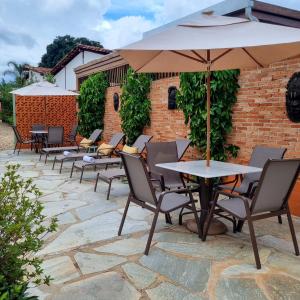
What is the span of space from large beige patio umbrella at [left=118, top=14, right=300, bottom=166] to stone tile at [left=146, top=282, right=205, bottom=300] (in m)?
2.11

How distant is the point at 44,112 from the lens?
13094 mm

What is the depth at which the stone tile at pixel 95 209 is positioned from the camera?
481 cm

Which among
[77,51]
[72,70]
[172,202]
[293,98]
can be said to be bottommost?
[172,202]

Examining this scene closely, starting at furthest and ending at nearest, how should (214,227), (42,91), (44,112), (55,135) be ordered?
(44,112)
(55,135)
(42,91)
(214,227)

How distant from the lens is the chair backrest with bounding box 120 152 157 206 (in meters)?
3.53

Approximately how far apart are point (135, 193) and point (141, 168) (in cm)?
52

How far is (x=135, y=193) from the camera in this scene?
3963mm

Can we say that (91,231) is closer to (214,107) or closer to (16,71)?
(214,107)

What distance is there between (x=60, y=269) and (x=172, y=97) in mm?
5070

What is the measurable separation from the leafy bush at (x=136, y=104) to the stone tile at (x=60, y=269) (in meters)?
5.56

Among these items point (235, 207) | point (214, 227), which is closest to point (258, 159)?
point (214, 227)

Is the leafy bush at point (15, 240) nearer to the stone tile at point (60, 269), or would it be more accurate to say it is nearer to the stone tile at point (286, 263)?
the stone tile at point (60, 269)

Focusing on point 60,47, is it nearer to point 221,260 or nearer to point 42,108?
point 42,108

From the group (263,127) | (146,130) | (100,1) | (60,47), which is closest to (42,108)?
(100,1)
